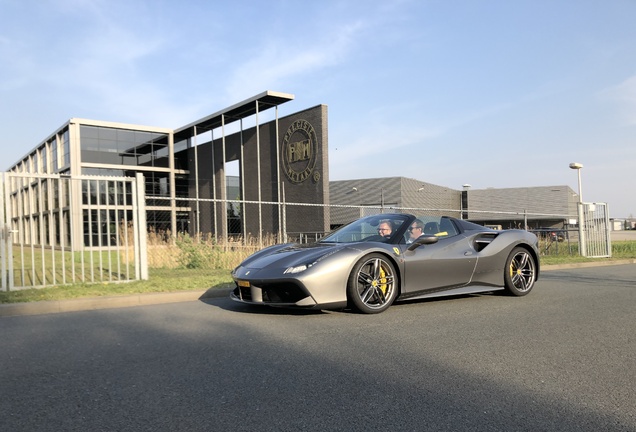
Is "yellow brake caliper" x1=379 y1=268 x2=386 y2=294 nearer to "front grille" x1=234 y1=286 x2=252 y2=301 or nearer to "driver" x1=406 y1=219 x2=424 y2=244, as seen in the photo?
"driver" x1=406 y1=219 x2=424 y2=244

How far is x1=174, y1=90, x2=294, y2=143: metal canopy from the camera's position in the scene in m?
26.3

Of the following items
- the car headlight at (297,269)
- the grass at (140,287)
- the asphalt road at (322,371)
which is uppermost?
the car headlight at (297,269)

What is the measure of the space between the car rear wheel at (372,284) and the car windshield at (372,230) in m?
0.49

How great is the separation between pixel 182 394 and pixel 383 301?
11.1 feet

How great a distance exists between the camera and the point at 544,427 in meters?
2.56

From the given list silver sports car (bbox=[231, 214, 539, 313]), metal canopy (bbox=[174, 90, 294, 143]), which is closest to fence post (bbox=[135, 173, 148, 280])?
silver sports car (bbox=[231, 214, 539, 313])

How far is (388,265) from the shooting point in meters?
6.08

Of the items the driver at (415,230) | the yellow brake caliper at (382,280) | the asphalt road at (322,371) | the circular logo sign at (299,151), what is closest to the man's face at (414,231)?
the driver at (415,230)

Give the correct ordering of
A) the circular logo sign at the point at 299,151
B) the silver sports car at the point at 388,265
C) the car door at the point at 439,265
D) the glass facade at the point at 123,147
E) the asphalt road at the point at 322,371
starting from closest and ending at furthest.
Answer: the asphalt road at the point at 322,371
the silver sports car at the point at 388,265
the car door at the point at 439,265
the circular logo sign at the point at 299,151
the glass facade at the point at 123,147

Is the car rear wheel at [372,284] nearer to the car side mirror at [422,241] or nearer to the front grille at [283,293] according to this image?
the car side mirror at [422,241]

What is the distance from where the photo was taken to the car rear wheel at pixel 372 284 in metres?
5.76

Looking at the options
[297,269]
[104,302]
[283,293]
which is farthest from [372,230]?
[104,302]

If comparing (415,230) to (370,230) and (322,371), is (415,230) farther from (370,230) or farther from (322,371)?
(322,371)

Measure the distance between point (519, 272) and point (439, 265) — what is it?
70.2 inches
